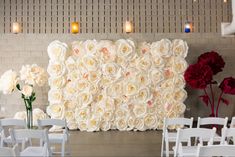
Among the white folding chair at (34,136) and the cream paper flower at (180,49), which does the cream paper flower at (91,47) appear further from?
the white folding chair at (34,136)

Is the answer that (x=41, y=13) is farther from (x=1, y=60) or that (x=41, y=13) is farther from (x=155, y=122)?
(x=155, y=122)

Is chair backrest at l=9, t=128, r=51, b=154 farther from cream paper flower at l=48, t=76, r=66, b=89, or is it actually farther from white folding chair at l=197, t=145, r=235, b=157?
cream paper flower at l=48, t=76, r=66, b=89

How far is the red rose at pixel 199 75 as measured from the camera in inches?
356

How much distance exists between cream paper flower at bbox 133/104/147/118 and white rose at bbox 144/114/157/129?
0.40ft

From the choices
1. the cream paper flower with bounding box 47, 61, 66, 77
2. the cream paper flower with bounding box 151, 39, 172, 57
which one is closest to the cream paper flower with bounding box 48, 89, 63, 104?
the cream paper flower with bounding box 47, 61, 66, 77

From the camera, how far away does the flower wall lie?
30.1ft

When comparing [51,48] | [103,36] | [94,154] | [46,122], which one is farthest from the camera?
[103,36]

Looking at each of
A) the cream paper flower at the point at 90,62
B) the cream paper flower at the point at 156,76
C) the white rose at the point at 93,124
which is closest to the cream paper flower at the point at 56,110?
the white rose at the point at 93,124

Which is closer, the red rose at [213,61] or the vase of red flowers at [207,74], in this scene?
the vase of red flowers at [207,74]

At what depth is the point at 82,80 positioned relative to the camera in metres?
9.18

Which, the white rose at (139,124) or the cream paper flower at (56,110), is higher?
the cream paper flower at (56,110)

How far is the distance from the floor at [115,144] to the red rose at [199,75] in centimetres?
140

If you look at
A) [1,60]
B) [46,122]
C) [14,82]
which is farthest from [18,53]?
[46,122]

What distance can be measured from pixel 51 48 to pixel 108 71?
4.60 ft
